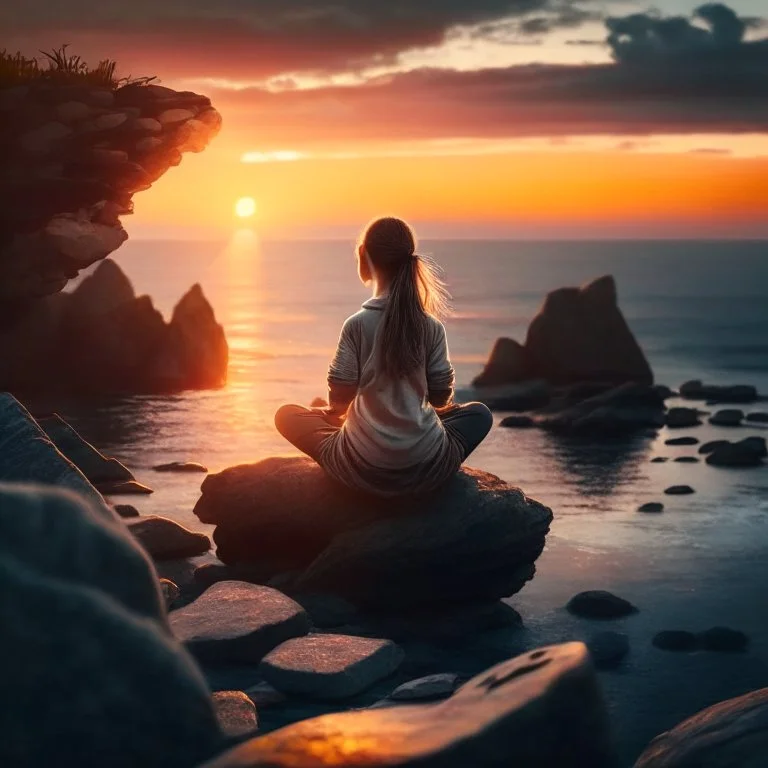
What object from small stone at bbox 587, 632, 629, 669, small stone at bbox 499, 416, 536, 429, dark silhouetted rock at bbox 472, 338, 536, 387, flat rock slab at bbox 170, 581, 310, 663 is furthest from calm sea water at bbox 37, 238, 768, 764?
dark silhouetted rock at bbox 472, 338, 536, 387

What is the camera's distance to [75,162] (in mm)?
12336

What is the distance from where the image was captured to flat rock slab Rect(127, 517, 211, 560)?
353 inches

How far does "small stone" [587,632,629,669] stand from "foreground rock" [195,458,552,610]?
3.39ft

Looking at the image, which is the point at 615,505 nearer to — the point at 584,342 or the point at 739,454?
the point at 739,454

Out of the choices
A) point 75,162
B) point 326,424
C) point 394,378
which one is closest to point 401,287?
point 394,378

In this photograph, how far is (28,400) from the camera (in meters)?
19.4

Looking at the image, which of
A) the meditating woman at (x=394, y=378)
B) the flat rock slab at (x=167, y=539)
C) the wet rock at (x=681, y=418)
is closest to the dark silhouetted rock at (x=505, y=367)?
the wet rock at (x=681, y=418)

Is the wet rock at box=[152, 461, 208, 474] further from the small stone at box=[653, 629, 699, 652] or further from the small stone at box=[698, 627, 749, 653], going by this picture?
the small stone at box=[698, 627, 749, 653]

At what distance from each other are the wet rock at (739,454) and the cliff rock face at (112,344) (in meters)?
10.6

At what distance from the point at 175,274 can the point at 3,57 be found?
117 meters

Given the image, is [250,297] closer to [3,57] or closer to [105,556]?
[3,57]

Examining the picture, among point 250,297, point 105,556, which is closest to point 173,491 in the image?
point 105,556

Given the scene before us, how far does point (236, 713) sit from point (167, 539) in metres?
3.55

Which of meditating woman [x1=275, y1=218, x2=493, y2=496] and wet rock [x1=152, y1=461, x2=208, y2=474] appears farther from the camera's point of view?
wet rock [x1=152, y1=461, x2=208, y2=474]
